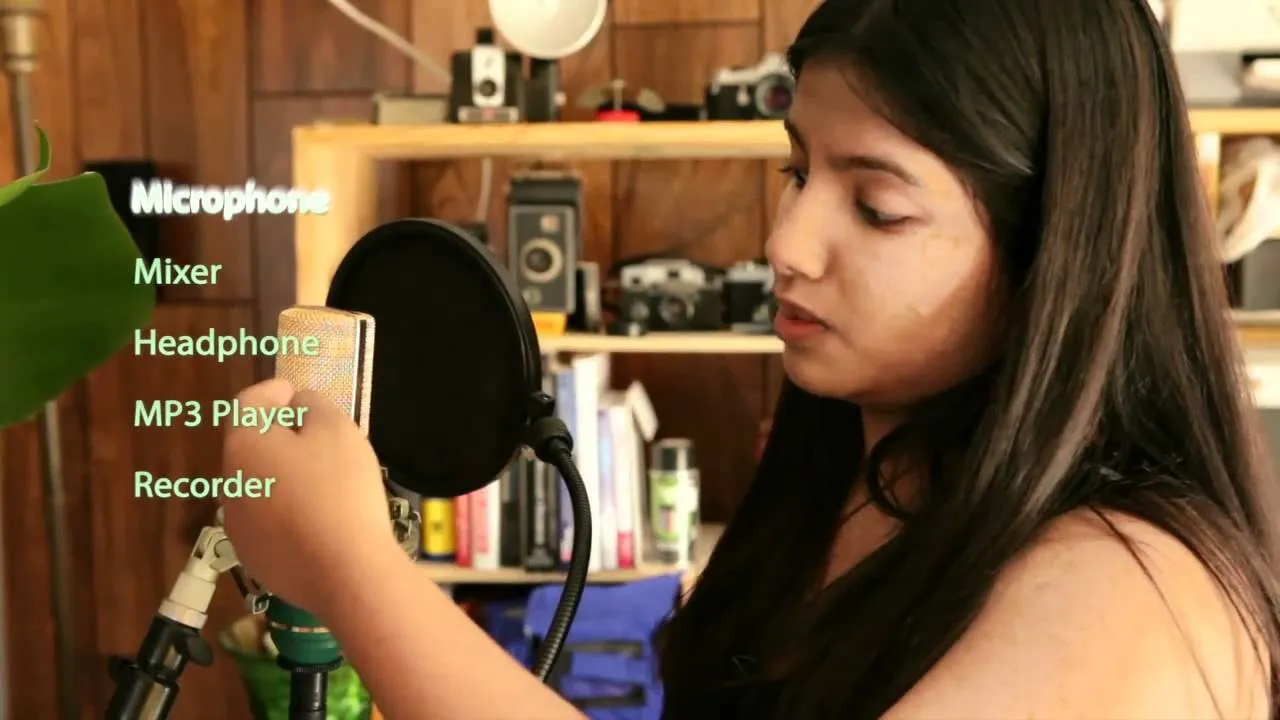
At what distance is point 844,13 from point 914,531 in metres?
0.28

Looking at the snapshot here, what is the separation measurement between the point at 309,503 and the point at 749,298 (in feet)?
3.44

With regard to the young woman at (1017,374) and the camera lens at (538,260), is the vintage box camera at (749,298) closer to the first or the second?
the camera lens at (538,260)

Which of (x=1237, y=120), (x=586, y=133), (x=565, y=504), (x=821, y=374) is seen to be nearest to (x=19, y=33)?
(x=586, y=133)

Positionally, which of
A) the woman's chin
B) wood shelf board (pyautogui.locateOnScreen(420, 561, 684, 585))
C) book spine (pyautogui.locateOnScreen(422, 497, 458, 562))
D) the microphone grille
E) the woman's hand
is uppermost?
the microphone grille

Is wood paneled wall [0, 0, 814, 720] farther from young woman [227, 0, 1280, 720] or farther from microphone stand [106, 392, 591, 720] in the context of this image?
young woman [227, 0, 1280, 720]

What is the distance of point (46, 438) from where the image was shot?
33.3 inches

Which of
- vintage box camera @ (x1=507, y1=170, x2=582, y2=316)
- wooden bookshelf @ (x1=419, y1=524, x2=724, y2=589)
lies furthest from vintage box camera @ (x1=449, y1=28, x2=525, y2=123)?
wooden bookshelf @ (x1=419, y1=524, x2=724, y2=589)

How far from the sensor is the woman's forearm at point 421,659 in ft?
1.36

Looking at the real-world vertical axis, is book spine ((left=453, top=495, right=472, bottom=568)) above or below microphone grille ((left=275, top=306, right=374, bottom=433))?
below

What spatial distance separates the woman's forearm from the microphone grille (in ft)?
0.23

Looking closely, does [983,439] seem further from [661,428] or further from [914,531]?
[661,428]

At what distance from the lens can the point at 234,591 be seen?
23.0 inches

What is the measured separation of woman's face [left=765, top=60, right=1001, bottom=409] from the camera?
55cm

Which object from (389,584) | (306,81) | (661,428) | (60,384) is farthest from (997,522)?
(306,81)
